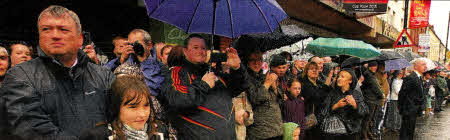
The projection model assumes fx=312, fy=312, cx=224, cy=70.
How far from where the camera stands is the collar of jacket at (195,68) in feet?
9.41

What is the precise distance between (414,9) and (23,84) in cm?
1899

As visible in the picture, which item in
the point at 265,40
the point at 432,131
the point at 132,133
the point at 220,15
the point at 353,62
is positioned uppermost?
the point at 220,15

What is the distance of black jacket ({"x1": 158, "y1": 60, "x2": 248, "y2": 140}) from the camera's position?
8.68ft

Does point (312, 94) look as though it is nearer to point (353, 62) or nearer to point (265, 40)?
point (265, 40)

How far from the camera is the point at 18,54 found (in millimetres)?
3055

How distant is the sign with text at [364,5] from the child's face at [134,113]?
9.49 meters

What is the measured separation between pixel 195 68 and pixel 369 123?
530 centimetres

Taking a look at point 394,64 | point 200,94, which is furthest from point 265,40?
point 394,64

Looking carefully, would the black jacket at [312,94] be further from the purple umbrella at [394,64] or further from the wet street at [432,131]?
the wet street at [432,131]

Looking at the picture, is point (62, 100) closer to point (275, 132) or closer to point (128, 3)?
point (275, 132)

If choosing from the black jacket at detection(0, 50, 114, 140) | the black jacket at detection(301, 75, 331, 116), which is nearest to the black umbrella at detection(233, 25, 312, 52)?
the black jacket at detection(301, 75, 331, 116)

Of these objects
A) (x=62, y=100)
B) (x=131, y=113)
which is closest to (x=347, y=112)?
(x=131, y=113)

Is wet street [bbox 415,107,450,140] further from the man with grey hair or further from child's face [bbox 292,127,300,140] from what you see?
the man with grey hair

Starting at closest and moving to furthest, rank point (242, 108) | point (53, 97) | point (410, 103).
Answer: point (53, 97)
point (242, 108)
point (410, 103)
